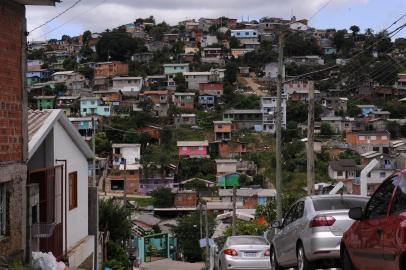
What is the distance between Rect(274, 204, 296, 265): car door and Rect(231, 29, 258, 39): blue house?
171 meters

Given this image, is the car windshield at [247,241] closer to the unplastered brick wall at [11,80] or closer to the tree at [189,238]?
the unplastered brick wall at [11,80]

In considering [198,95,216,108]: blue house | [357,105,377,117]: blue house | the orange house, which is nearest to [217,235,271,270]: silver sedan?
[357,105,377,117]: blue house

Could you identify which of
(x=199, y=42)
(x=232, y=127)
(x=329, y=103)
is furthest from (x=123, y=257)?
(x=199, y=42)

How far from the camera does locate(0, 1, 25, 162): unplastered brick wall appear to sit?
43.4 feet

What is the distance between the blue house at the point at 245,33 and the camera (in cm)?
18438

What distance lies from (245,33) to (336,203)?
176 meters

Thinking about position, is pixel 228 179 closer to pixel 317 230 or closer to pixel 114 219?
pixel 114 219

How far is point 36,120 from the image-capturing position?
18.5m

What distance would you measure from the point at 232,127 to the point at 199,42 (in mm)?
78811

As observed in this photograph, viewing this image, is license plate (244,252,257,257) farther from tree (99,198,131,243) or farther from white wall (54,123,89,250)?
tree (99,198,131,243)

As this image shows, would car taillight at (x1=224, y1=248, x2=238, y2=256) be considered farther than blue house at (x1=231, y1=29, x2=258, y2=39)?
No

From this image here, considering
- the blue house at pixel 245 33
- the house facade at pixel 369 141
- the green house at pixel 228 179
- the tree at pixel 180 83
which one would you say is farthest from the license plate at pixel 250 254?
the blue house at pixel 245 33

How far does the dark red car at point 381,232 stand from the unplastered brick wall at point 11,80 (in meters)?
7.11

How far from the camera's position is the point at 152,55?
159m
